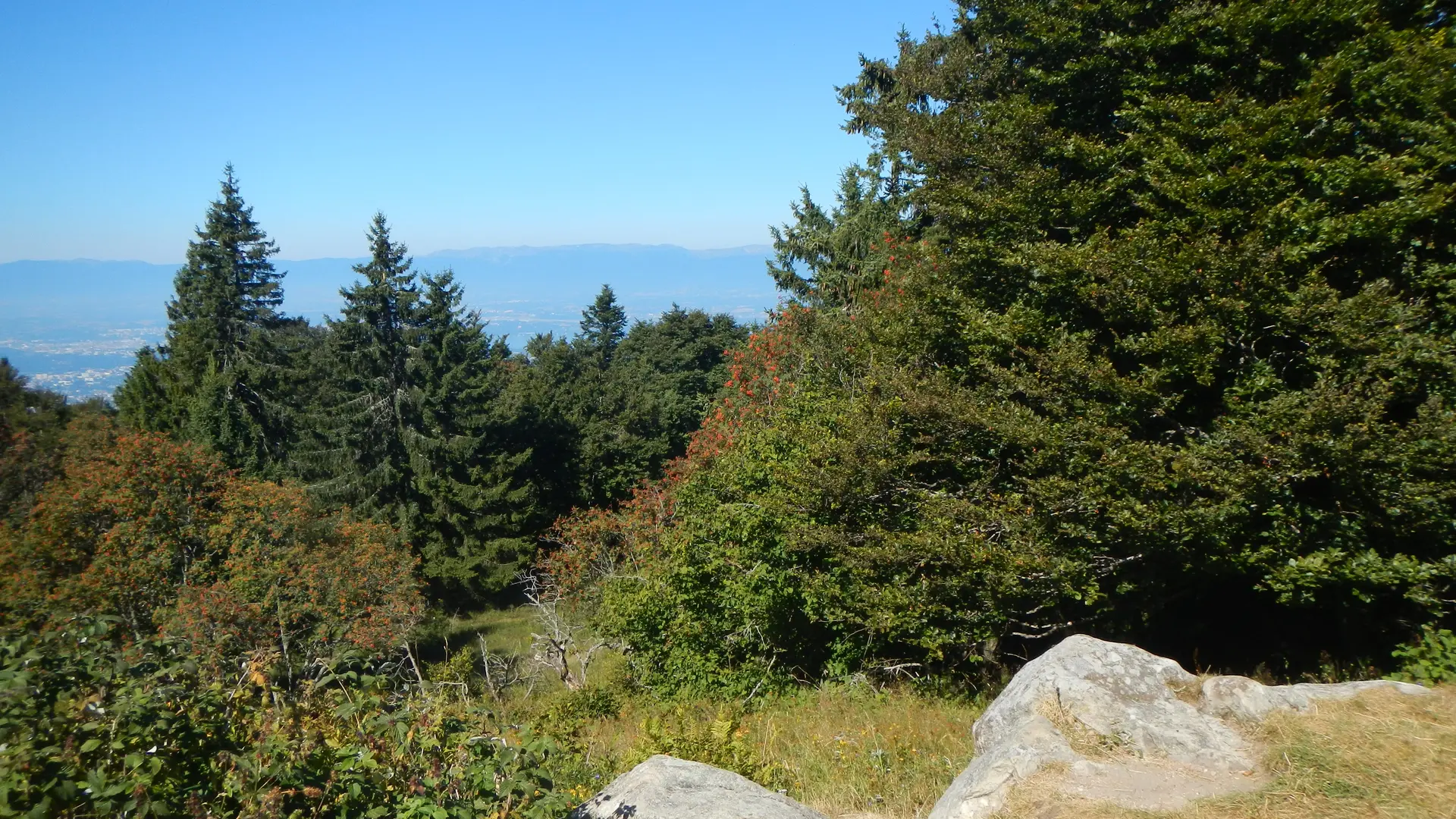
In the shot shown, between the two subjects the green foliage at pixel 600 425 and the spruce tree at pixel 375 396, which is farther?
the green foliage at pixel 600 425

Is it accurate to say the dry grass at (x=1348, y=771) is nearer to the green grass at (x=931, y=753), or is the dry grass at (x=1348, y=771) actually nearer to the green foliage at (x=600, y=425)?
the green grass at (x=931, y=753)

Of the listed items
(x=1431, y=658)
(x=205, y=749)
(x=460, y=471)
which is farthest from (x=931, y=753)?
(x=460, y=471)

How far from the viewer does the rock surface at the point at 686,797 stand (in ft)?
13.6

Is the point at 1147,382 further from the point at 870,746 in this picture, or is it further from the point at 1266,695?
the point at 870,746

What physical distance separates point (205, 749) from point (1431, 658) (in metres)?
8.49

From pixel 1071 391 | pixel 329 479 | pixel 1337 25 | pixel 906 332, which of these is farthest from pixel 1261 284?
pixel 329 479

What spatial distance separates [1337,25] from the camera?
28.0 feet

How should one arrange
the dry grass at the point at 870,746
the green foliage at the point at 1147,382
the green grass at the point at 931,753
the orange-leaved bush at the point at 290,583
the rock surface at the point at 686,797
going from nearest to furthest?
the rock surface at the point at 686,797 < the green grass at the point at 931,753 < the dry grass at the point at 870,746 < the green foliage at the point at 1147,382 < the orange-leaved bush at the point at 290,583

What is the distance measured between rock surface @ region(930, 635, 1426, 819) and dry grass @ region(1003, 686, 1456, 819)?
0.15 metres

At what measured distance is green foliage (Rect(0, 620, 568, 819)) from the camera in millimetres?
2490

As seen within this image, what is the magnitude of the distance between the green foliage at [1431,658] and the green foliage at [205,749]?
22.8ft

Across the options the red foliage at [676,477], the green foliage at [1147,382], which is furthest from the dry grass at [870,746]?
the red foliage at [676,477]

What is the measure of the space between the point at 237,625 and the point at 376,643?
3023 millimetres

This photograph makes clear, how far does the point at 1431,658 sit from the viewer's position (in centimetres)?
665
